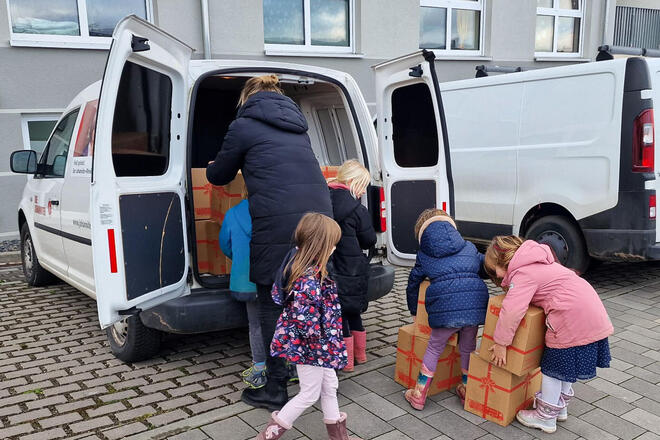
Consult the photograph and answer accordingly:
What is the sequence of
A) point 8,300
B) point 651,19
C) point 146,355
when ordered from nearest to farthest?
1. point 146,355
2. point 8,300
3. point 651,19

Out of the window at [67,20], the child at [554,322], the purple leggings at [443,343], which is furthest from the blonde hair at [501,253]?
the window at [67,20]

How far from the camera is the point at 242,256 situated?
10.8 feet

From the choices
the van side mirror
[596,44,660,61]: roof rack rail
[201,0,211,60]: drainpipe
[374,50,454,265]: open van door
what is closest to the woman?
[374,50,454,265]: open van door

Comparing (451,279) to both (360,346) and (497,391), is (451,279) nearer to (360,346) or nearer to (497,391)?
(497,391)

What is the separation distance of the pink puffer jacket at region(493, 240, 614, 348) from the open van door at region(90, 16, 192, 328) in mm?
1921

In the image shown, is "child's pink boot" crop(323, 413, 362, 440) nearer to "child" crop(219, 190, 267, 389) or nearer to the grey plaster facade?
"child" crop(219, 190, 267, 389)

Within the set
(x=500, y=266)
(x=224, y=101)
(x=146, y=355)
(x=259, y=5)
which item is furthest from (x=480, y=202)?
(x=259, y=5)

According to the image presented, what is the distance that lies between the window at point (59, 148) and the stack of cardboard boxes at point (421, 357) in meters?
2.93

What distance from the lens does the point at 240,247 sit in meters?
3.30

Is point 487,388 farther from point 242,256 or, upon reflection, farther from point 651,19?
point 651,19

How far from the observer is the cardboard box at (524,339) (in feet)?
9.49

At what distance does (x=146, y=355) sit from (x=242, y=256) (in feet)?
3.90

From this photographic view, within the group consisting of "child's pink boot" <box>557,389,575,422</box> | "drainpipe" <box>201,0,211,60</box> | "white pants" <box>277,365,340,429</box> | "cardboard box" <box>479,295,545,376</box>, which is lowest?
"child's pink boot" <box>557,389,575,422</box>

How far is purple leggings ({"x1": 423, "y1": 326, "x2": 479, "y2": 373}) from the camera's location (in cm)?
319
